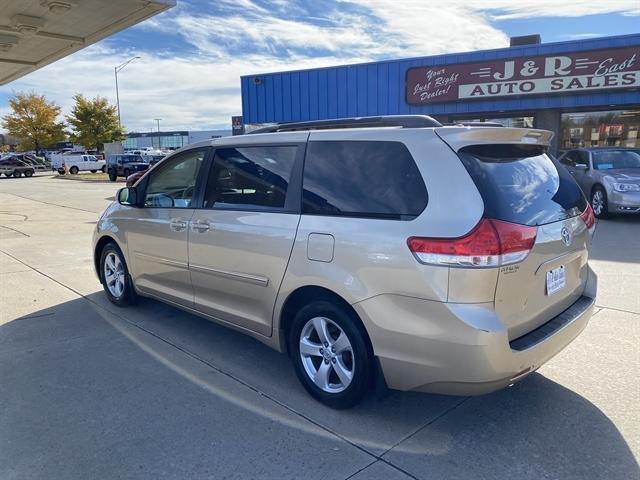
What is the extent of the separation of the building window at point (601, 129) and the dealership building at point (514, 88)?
28mm

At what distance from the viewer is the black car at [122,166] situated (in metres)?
34.2

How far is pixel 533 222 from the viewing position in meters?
2.78

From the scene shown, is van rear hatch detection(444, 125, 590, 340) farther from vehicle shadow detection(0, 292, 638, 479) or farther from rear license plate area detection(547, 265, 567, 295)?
vehicle shadow detection(0, 292, 638, 479)

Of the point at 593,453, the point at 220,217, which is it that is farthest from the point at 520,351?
the point at 220,217

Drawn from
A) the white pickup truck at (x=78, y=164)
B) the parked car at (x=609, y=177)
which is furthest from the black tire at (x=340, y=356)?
the white pickup truck at (x=78, y=164)

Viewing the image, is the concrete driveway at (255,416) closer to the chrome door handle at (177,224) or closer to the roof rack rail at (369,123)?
the chrome door handle at (177,224)

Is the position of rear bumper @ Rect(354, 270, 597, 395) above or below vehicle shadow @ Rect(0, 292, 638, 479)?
above

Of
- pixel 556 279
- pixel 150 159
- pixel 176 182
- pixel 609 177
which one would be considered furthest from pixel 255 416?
pixel 150 159

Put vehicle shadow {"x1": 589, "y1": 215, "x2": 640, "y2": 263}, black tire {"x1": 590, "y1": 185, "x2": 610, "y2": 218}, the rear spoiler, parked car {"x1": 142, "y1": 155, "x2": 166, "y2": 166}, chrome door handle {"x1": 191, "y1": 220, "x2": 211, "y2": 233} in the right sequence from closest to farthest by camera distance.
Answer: the rear spoiler
chrome door handle {"x1": 191, "y1": 220, "x2": 211, "y2": 233}
vehicle shadow {"x1": 589, "y1": 215, "x2": 640, "y2": 263}
black tire {"x1": 590, "y1": 185, "x2": 610, "y2": 218}
parked car {"x1": 142, "y1": 155, "x2": 166, "y2": 166}

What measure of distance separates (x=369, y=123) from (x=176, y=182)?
2.02 metres

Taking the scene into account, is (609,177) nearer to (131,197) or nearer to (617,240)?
(617,240)

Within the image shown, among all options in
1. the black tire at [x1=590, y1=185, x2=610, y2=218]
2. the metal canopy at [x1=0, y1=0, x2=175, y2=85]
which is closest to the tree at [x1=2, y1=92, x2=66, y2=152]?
the metal canopy at [x1=0, y1=0, x2=175, y2=85]

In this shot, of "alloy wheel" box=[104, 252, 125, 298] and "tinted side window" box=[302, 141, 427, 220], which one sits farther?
"alloy wheel" box=[104, 252, 125, 298]

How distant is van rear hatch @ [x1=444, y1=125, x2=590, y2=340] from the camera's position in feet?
8.72
